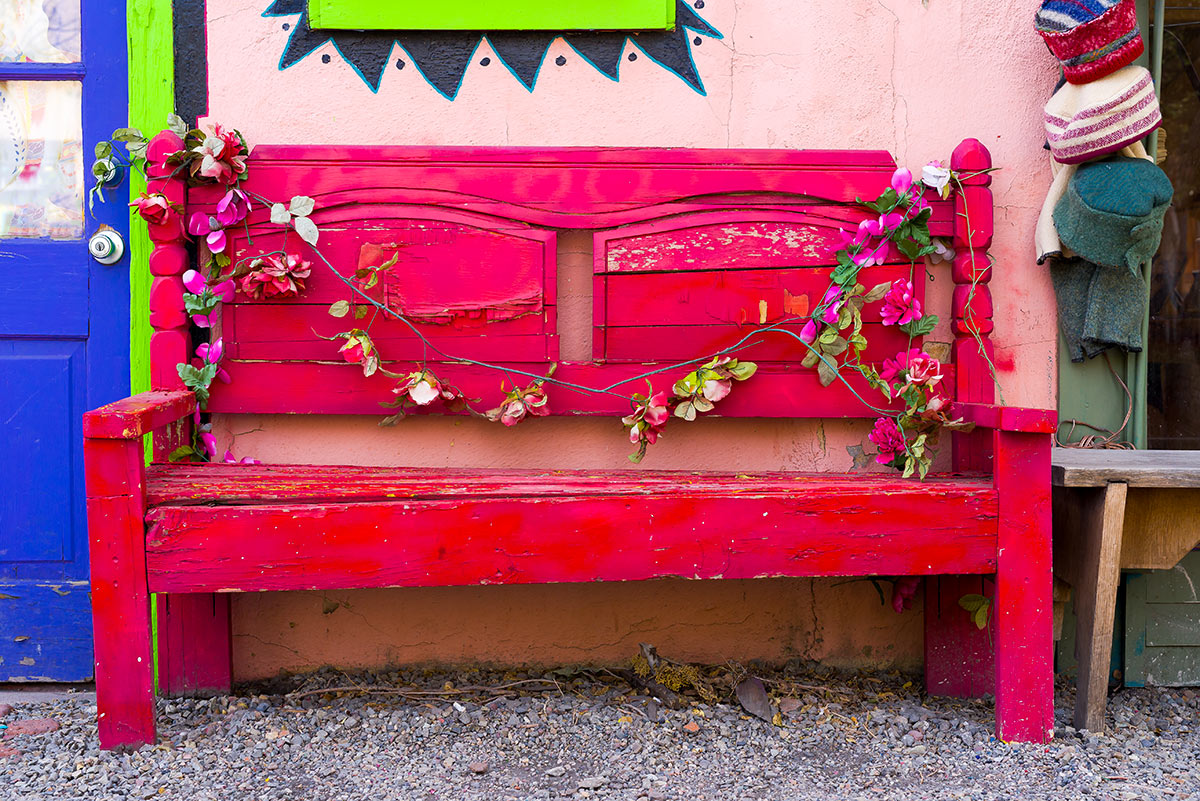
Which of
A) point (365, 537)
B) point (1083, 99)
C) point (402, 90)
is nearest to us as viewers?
point (365, 537)

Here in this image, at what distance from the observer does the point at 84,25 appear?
87.7 inches

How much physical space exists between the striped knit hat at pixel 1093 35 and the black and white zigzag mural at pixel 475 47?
34.1 inches

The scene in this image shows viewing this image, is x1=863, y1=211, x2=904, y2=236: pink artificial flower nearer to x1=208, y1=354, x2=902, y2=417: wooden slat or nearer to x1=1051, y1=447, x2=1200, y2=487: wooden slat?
x1=208, y1=354, x2=902, y2=417: wooden slat

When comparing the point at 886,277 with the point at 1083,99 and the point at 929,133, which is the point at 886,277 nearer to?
the point at 929,133

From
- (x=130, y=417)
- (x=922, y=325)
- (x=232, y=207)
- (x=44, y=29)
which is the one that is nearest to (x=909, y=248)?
(x=922, y=325)

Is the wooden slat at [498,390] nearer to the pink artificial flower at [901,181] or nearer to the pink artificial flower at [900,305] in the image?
the pink artificial flower at [900,305]

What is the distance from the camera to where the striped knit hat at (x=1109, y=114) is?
81.2 inches

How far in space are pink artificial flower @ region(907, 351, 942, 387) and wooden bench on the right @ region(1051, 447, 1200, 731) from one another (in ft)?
1.11

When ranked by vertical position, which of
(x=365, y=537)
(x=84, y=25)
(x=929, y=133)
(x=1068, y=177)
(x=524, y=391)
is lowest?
(x=365, y=537)

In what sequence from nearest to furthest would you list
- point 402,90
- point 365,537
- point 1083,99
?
point 365,537
point 1083,99
point 402,90

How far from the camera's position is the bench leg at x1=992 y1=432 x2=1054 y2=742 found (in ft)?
5.78

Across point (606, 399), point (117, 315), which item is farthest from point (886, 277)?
point (117, 315)

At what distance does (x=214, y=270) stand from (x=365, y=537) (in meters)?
0.92

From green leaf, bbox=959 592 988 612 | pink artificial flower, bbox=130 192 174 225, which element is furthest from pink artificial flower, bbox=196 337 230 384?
green leaf, bbox=959 592 988 612
